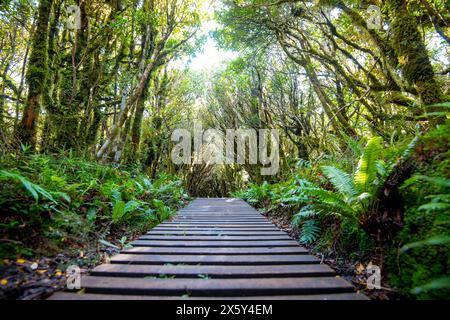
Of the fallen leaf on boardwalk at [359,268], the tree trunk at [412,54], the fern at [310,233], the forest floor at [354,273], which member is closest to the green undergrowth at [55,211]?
the fern at [310,233]

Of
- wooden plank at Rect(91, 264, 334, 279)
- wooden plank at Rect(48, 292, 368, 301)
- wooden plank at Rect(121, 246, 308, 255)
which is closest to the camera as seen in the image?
wooden plank at Rect(48, 292, 368, 301)

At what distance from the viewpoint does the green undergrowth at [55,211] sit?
6.34 feet

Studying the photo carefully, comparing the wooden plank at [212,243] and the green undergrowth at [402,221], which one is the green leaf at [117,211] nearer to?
the wooden plank at [212,243]

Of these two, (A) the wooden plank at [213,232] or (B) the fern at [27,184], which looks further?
(A) the wooden plank at [213,232]

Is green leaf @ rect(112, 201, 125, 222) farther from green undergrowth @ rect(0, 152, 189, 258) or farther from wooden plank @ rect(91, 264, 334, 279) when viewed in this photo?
wooden plank @ rect(91, 264, 334, 279)

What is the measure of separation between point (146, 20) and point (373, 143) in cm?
655

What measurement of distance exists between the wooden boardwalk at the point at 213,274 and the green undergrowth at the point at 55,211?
0.59 m

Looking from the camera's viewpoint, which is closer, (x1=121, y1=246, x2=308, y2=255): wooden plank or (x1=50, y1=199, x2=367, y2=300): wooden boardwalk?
(x1=50, y1=199, x2=367, y2=300): wooden boardwalk

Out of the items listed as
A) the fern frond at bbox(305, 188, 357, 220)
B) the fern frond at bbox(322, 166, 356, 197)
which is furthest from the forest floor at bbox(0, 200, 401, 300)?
the fern frond at bbox(322, 166, 356, 197)

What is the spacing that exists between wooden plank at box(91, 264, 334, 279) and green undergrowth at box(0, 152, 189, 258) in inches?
28.1

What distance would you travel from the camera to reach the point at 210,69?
42.9 ft

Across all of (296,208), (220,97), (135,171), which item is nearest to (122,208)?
(296,208)

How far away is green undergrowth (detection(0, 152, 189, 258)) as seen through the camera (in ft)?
6.34

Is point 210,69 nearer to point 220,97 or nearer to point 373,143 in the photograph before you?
point 220,97
